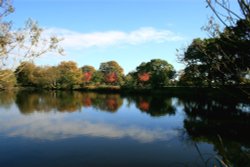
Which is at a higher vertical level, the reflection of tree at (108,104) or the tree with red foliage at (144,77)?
the tree with red foliage at (144,77)

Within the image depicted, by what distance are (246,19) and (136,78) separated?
238ft

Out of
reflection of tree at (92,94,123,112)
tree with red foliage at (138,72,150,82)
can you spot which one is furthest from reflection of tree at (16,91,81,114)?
tree with red foliage at (138,72,150,82)

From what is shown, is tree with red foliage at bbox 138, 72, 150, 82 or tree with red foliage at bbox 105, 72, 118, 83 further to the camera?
tree with red foliage at bbox 105, 72, 118, 83

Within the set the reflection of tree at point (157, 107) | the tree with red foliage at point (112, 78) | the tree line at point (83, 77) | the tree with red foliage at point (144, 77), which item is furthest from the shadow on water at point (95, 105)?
the tree with red foliage at point (112, 78)

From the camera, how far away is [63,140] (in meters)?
16.9

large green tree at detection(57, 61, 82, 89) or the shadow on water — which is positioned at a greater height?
large green tree at detection(57, 61, 82, 89)

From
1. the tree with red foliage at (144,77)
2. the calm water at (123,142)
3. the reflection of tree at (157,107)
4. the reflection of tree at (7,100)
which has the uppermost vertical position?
the tree with red foliage at (144,77)

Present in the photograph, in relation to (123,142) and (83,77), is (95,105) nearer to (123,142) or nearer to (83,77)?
(123,142)

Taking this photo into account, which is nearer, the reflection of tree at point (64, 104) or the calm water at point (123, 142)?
the calm water at point (123, 142)

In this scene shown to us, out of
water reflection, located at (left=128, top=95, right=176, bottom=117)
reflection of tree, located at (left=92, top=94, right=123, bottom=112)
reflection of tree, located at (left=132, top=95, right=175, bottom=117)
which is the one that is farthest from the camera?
reflection of tree, located at (left=92, top=94, right=123, bottom=112)

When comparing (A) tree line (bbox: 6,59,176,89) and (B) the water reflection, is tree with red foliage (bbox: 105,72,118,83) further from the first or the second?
(B) the water reflection

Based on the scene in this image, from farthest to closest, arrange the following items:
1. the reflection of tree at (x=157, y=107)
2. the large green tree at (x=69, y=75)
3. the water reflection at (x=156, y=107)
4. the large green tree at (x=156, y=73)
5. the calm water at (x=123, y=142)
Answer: the large green tree at (x=69, y=75), the large green tree at (x=156, y=73), the reflection of tree at (x=157, y=107), the water reflection at (x=156, y=107), the calm water at (x=123, y=142)

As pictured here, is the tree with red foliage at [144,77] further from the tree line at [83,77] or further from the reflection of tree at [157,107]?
the reflection of tree at [157,107]

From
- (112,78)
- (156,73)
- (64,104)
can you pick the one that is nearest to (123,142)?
(64,104)
